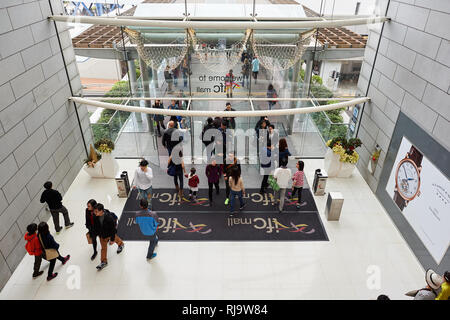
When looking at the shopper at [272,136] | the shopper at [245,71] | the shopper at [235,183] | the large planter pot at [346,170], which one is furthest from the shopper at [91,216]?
the large planter pot at [346,170]

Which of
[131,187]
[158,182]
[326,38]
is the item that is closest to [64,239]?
[131,187]

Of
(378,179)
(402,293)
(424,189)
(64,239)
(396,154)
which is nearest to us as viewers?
(402,293)

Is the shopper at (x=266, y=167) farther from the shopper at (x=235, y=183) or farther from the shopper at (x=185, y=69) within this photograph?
the shopper at (x=185, y=69)

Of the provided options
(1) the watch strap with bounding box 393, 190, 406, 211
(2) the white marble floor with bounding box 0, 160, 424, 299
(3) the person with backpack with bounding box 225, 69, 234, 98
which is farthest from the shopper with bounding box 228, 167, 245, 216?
(1) the watch strap with bounding box 393, 190, 406, 211

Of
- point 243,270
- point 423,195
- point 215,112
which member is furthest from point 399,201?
point 215,112

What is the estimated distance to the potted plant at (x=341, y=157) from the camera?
793 centimetres

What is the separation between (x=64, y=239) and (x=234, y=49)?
583 cm

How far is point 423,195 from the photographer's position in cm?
567

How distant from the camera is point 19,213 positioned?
566 cm

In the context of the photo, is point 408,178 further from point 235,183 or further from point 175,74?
point 175,74

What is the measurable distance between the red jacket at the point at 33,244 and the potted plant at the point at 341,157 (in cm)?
678

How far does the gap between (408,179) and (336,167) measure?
2.17 metres
